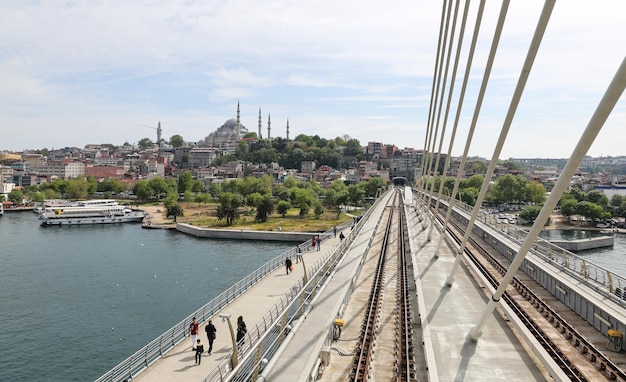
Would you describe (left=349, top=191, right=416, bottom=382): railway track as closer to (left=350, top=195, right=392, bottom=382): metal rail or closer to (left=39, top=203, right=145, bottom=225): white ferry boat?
(left=350, top=195, right=392, bottom=382): metal rail

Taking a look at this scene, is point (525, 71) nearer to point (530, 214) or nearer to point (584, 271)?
point (584, 271)

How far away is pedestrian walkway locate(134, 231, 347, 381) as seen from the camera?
8.52 m

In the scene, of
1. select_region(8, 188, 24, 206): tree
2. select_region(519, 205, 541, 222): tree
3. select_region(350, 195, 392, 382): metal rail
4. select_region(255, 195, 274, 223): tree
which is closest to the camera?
select_region(350, 195, 392, 382): metal rail

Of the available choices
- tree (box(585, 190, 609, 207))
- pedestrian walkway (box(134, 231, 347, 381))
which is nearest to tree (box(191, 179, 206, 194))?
tree (box(585, 190, 609, 207))

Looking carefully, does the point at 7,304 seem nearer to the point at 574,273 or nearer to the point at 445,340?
the point at 445,340

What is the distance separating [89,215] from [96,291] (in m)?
29.4

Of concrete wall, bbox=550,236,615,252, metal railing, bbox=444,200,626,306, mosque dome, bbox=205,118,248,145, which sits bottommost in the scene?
concrete wall, bbox=550,236,615,252

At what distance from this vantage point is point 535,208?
4325 cm

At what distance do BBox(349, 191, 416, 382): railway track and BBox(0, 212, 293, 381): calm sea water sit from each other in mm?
7241

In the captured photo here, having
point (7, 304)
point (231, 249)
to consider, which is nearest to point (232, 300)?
point (7, 304)

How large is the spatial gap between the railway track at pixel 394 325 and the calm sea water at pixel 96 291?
285 inches

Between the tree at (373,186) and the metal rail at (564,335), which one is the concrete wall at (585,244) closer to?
the metal rail at (564,335)

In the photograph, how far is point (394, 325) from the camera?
939 centimetres

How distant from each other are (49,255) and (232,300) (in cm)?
1981
